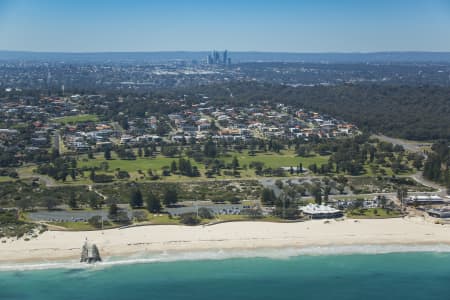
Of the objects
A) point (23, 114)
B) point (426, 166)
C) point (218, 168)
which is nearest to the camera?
point (426, 166)

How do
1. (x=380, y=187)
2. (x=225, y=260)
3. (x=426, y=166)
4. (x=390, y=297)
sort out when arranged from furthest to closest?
(x=426, y=166) → (x=380, y=187) → (x=225, y=260) → (x=390, y=297)

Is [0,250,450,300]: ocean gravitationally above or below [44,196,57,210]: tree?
below

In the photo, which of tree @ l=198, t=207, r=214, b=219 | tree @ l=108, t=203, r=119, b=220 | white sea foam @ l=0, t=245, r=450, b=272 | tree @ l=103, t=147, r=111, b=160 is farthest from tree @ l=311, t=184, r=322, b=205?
tree @ l=103, t=147, r=111, b=160

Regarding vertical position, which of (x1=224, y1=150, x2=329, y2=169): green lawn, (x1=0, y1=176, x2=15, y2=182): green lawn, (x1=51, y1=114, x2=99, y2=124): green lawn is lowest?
(x1=224, y1=150, x2=329, y2=169): green lawn

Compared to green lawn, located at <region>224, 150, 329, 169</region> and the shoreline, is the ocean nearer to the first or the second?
the shoreline

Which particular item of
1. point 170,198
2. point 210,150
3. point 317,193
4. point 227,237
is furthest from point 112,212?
point 210,150

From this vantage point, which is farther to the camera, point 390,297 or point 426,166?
point 426,166

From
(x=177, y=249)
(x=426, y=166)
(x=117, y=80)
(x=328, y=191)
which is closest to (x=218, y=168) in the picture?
(x=328, y=191)

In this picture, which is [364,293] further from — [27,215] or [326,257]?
[27,215]
